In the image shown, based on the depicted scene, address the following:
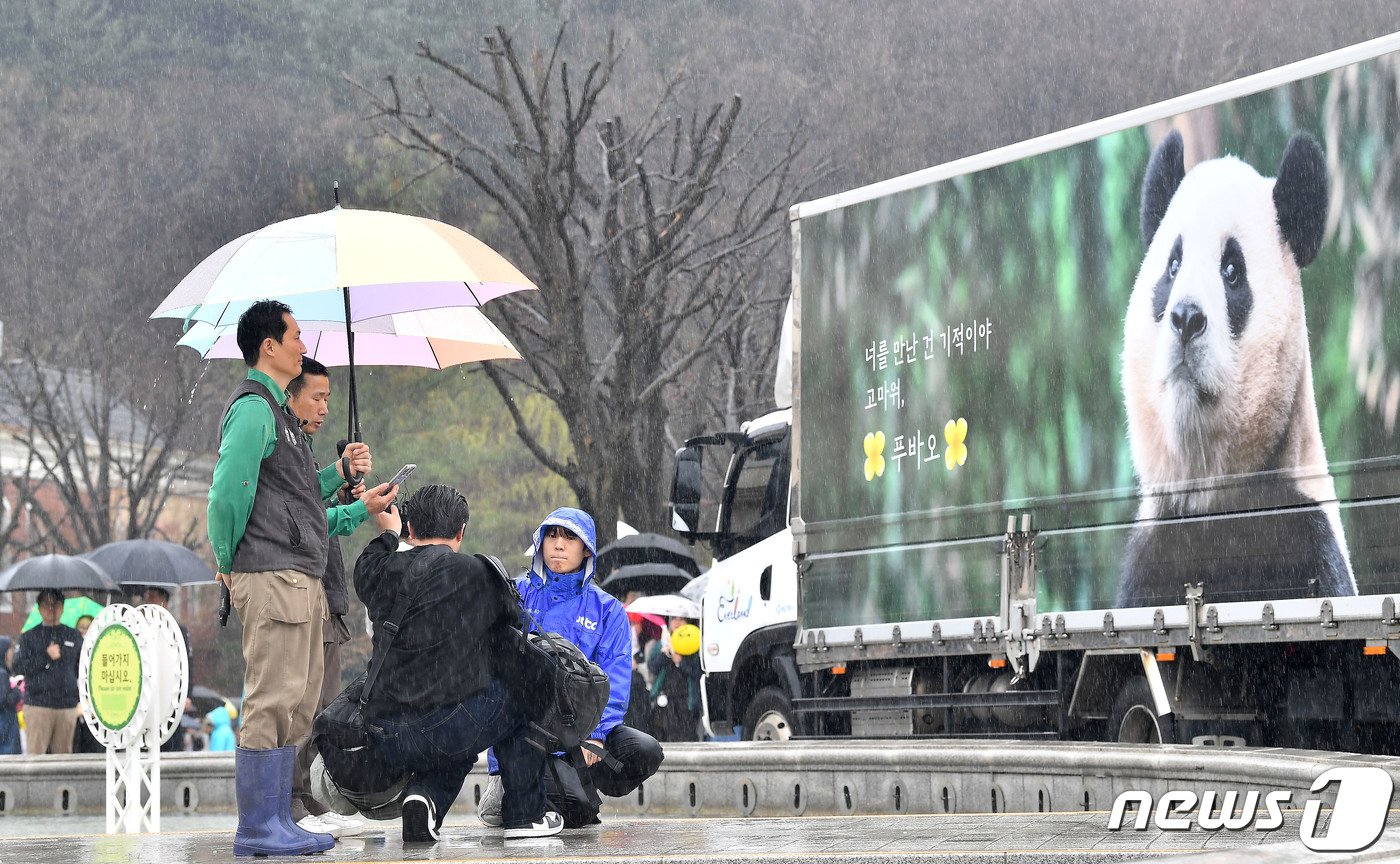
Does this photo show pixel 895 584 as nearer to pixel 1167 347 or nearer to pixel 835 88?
pixel 1167 347

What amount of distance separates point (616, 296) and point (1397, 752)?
16.2 meters

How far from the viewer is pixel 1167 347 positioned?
11945 millimetres

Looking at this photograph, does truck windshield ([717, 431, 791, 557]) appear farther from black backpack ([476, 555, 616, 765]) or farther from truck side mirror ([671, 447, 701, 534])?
black backpack ([476, 555, 616, 765])

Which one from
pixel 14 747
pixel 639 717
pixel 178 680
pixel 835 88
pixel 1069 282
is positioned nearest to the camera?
pixel 178 680

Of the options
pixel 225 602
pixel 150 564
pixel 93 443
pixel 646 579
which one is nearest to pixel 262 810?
pixel 225 602

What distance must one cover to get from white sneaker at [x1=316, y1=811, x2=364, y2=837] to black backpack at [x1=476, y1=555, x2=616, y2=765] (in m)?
0.95

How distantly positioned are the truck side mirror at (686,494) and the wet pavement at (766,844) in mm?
6748

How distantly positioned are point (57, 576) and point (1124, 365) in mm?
10386

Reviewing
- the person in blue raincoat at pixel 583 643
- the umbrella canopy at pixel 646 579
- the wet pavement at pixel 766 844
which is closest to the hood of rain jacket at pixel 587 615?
the person in blue raincoat at pixel 583 643

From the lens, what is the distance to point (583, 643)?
8227mm

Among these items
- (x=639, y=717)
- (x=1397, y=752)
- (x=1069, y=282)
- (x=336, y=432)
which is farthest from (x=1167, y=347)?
(x=336, y=432)

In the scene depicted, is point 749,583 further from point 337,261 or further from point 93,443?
point 93,443

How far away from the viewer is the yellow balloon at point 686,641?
17.1 meters

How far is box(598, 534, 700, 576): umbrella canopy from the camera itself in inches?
877
